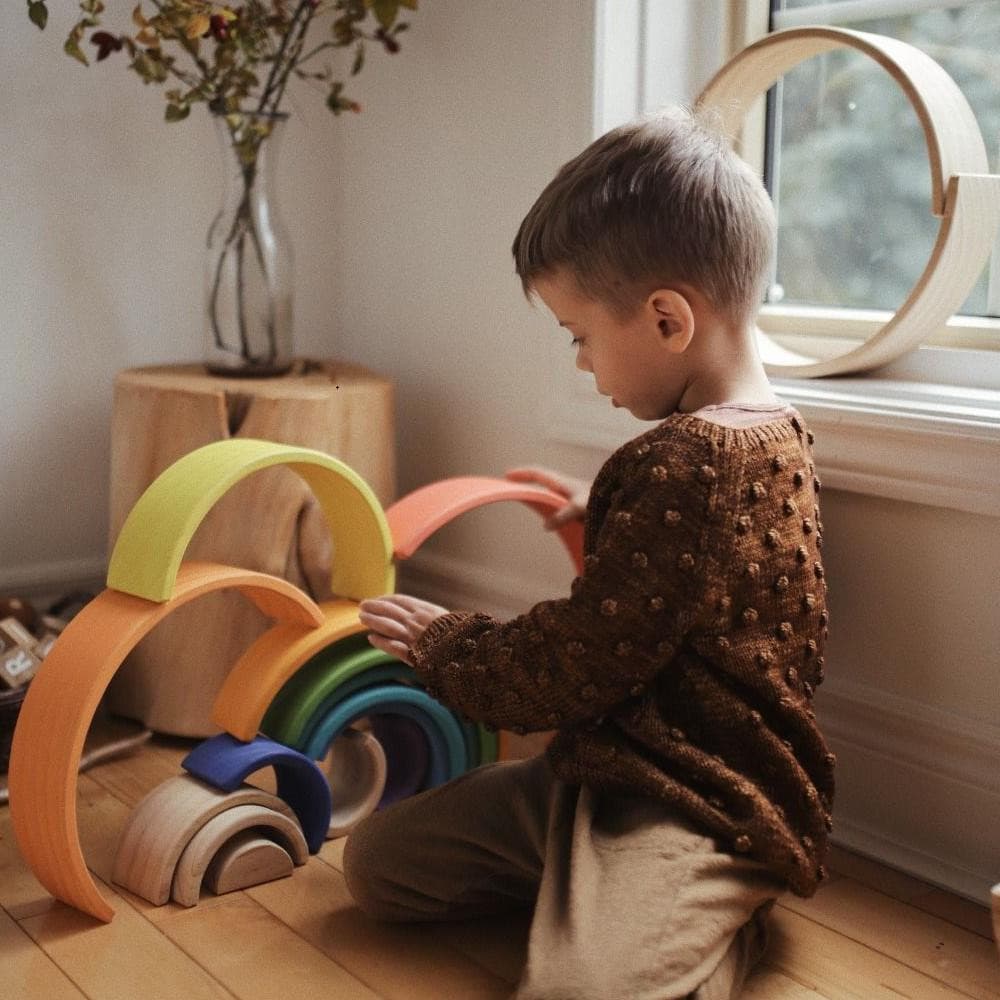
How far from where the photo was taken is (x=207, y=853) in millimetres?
1285

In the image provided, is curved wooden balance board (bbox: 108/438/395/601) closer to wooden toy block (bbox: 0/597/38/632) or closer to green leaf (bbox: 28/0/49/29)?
wooden toy block (bbox: 0/597/38/632)

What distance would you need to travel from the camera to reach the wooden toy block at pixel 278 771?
51.8 inches

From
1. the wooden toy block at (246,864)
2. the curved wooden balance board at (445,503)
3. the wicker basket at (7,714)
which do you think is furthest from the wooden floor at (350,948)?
the curved wooden balance board at (445,503)

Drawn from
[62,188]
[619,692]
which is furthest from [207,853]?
[62,188]

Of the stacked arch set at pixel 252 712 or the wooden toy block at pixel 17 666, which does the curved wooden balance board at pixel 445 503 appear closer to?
the stacked arch set at pixel 252 712

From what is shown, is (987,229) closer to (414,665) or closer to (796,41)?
(796,41)

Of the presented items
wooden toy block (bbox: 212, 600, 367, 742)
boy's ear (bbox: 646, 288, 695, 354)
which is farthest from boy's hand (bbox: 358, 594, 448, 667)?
boy's ear (bbox: 646, 288, 695, 354)

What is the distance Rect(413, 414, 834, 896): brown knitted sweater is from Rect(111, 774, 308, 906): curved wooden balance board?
0.89 feet

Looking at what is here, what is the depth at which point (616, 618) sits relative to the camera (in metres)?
1.10

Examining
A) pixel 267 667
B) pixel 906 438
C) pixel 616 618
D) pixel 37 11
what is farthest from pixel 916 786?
pixel 37 11

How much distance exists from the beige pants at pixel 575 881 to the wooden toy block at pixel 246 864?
0.33 feet

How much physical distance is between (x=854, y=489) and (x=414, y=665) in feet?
1.64

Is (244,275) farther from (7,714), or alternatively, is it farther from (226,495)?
(7,714)

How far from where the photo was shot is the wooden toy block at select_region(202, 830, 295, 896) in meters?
1.31
